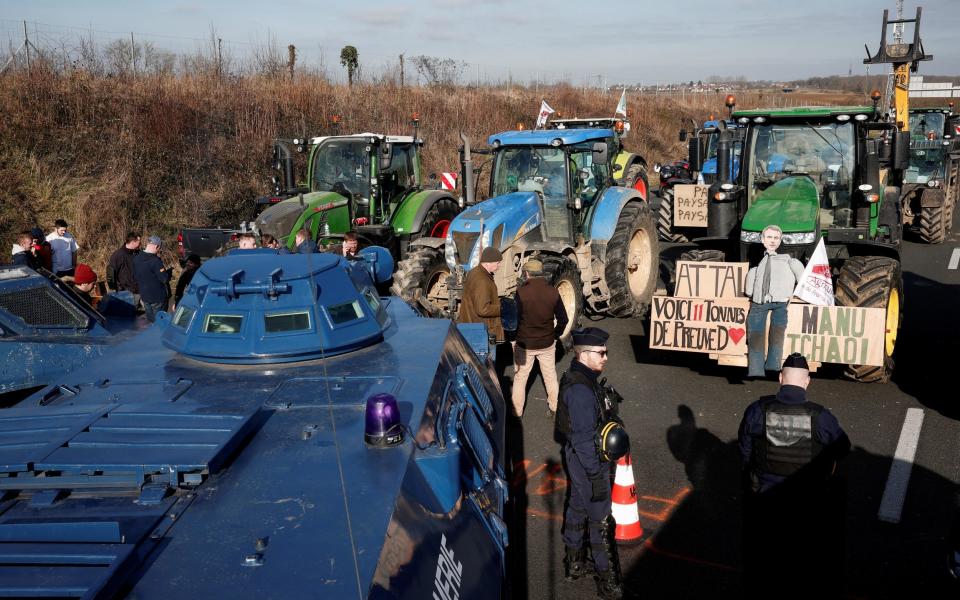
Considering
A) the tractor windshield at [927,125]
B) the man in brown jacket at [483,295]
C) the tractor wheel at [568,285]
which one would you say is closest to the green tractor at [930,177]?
the tractor windshield at [927,125]

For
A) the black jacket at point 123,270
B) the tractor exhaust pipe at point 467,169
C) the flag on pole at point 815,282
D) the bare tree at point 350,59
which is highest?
the bare tree at point 350,59

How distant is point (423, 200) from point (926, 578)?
32.1 ft

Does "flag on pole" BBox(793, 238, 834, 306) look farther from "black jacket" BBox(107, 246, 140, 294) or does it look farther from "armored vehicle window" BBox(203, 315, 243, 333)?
"black jacket" BBox(107, 246, 140, 294)

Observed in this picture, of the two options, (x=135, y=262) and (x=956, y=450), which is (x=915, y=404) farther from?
(x=135, y=262)

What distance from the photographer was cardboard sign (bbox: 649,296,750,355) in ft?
27.0

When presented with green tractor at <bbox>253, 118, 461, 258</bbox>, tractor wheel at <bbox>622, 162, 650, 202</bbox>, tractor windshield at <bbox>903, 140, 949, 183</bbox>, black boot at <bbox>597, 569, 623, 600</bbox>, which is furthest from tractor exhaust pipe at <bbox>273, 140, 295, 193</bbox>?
tractor windshield at <bbox>903, 140, 949, 183</bbox>

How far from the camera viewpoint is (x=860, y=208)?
31.6 feet

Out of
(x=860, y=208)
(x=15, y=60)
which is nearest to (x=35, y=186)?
(x=15, y=60)

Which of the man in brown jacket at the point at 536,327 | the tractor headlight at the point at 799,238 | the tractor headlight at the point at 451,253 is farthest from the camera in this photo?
the tractor headlight at the point at 451,253

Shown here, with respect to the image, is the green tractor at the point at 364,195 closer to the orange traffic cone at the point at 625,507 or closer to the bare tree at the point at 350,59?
the orange traffic cone at the point at 625,507

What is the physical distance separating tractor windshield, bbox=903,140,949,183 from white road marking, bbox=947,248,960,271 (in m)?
2.42

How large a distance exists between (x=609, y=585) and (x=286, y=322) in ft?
8.06

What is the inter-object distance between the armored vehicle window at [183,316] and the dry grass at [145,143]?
10.6 meters

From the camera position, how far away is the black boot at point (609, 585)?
489 centimetres
